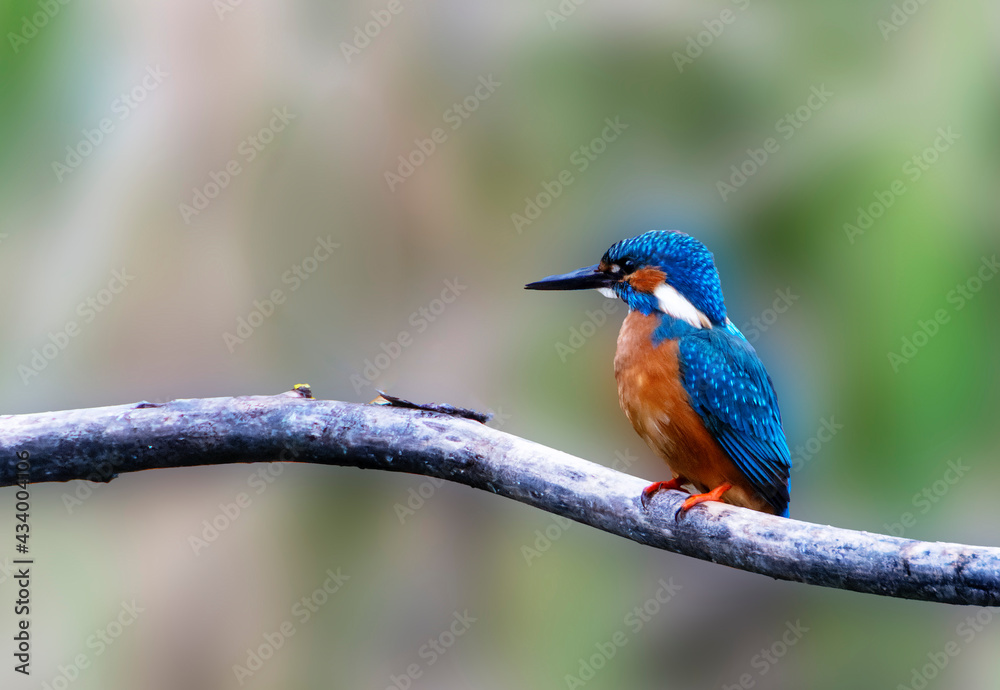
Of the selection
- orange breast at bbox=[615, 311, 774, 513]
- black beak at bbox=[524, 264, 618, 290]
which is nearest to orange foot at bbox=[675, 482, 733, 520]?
orange breast at bbox=[615, 311, 774, 513]

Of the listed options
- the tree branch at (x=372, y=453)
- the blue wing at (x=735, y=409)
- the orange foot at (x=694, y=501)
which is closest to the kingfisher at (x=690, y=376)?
the blue wing at (x=735, y=409)

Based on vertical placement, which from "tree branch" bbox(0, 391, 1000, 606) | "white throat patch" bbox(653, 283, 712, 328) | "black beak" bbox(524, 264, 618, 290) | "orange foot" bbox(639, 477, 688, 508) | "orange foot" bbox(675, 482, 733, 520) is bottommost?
"tree branch" bbox(0, 391, 1000, 606)

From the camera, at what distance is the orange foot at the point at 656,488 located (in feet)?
4.03

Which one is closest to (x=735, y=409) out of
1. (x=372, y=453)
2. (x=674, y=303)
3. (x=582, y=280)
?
(x=674, y=303)

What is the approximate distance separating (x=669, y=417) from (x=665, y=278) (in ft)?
0.93

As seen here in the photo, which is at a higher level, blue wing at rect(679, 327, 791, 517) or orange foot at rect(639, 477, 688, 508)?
blue wing at rect(679, 327, 791, 517)

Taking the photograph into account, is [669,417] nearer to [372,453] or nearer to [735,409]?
[735,409]

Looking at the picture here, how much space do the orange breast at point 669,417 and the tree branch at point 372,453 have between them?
0.25 m

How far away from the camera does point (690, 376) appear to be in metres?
1.53

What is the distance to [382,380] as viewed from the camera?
2.39 meters

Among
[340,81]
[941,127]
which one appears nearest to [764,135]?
[941,127]

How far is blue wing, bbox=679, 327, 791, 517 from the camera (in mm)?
1530

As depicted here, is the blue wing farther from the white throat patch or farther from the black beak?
the black beak

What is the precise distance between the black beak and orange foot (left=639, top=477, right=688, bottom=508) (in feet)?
1.40
